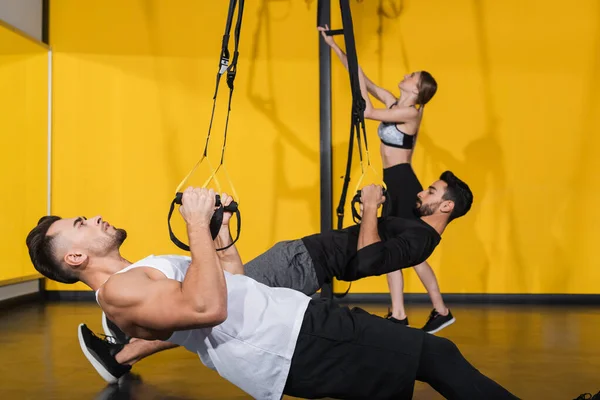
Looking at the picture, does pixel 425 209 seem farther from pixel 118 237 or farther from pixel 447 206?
pixel 118 237

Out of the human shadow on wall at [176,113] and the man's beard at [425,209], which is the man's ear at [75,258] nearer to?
the man's beard at [425,209]

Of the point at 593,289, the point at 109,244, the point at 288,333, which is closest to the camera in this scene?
the point at 288,333

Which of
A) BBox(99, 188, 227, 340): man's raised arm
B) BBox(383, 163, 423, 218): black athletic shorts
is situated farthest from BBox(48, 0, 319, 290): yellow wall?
BBox(99, 188, 227, 340): man's raised arm

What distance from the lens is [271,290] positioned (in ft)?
6.44

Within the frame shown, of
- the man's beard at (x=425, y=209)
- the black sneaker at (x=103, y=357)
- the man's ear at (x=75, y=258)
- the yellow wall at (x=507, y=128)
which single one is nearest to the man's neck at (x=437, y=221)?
the man's beard at (x=425, y=209)

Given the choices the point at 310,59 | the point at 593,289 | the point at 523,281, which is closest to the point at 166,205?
the point at 310,59

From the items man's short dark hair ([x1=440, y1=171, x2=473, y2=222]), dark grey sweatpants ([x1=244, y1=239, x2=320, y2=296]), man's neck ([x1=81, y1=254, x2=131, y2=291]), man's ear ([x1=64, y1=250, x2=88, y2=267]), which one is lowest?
dark grey sweatpants ([x1=244, y1=239, x2=320, y2=296])

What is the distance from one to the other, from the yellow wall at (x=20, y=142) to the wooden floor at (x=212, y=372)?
508 mm

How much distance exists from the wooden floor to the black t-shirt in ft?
1.70

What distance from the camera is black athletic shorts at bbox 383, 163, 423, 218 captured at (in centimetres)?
388

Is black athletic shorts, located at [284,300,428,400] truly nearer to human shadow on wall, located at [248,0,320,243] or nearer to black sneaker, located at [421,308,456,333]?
black sneaker, located at [421,308,456,333]

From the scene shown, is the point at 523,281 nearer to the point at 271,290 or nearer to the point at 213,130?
the point at 213,130

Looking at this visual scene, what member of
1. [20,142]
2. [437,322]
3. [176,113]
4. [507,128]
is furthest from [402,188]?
[20,142]

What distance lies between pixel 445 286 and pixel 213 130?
82.2 inches
